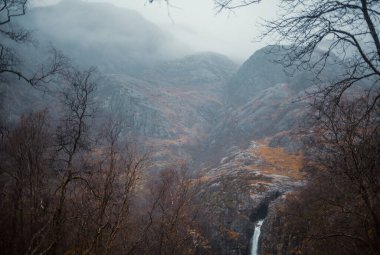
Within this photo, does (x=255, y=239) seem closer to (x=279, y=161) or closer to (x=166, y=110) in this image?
(x=279, y=161)

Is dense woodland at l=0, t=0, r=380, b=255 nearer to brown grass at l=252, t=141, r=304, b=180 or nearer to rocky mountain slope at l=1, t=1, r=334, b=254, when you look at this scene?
rocky mountain slope at l=1, t=1, r=334, b=254

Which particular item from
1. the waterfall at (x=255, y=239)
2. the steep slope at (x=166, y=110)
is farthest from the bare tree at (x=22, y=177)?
the steep slope at (x=166, y=110)

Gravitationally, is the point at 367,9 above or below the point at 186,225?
above

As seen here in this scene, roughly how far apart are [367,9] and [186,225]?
31.6 m

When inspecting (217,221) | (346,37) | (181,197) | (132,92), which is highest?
(132,92)

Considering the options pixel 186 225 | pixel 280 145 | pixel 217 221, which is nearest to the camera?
pixel 186 225

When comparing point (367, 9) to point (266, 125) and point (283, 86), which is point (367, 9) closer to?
point (266, 125)

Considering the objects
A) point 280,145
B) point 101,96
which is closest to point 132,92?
point 101,96

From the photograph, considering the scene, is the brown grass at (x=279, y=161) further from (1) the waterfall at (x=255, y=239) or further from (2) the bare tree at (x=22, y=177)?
(2) the bare tree at (x=22, y=177)

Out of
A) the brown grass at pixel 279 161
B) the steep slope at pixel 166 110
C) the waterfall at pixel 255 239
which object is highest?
the steep slope at pixel 166 110

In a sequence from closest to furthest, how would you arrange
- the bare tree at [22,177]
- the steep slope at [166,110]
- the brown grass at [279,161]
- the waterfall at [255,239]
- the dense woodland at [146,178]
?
1. the dense woodland at [146,178]
2. the bare tree at [22,177]
3. the waterfall at [255,239]
4. the brown grass at [279,161]
5. the steep slope at [166,110]

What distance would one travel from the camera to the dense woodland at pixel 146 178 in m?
7.26

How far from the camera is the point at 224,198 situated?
62.4 metres

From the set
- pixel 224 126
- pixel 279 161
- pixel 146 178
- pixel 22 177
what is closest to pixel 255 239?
pixel 146 178
